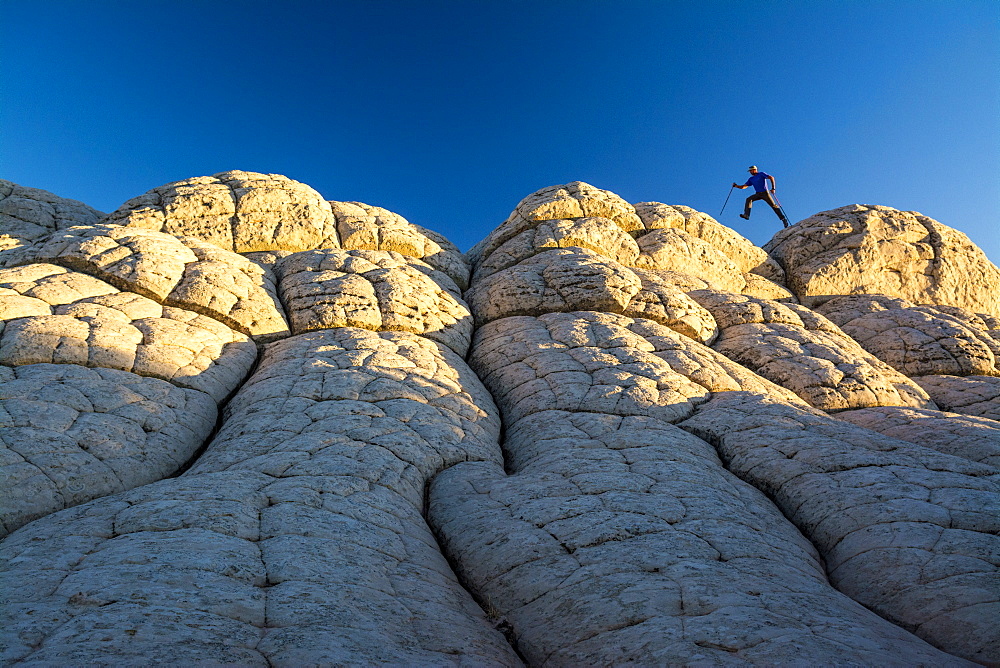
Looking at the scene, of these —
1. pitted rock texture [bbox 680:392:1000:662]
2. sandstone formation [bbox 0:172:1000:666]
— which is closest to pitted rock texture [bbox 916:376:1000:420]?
sandstone formation [bbox 0:172:1000:666]

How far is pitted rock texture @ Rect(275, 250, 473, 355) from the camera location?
1265cm

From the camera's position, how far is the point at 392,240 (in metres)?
17.1

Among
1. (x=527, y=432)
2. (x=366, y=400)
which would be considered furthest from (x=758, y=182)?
(x=366, y=400)

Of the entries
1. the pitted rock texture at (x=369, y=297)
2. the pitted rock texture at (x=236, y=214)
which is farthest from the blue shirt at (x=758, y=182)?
the pitted rock texture at (x=236, y=214)

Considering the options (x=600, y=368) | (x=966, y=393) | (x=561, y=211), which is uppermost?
(x=561, y=211)

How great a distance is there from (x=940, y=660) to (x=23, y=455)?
970 cm

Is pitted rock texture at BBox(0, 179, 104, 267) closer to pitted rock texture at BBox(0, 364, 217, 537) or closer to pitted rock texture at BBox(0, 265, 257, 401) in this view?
pitted rock texture at BBox(0, 265, 257, 401)

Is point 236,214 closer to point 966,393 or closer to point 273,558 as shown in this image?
point 273,558

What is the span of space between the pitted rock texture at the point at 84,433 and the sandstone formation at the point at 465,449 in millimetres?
47

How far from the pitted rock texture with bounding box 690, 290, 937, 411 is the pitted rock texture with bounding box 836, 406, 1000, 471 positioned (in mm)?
650

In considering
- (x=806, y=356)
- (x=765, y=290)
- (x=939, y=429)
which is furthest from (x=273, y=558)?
(x=765, y=290)

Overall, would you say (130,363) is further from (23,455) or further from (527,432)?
(527,432)

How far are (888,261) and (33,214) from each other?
2842cm

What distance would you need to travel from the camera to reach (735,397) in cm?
1072
